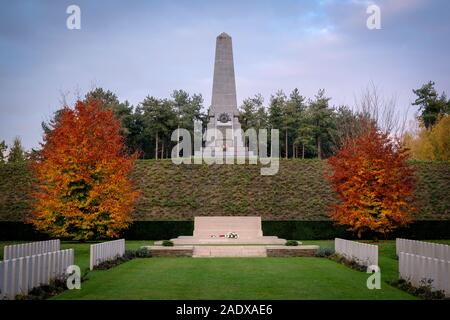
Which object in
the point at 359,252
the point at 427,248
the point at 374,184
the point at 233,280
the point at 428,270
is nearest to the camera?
the point at 428,270

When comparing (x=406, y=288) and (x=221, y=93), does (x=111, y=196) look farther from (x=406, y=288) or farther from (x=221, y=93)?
(x=221, y=93)

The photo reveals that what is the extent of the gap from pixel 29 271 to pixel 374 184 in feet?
62.1

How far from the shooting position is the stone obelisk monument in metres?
42.1

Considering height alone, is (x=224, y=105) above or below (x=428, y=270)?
above

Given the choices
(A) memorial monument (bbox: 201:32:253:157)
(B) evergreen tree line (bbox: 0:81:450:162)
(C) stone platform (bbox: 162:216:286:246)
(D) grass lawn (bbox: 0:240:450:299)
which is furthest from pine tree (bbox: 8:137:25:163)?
(D) grass lawn (bbox: 0:240:450:299)

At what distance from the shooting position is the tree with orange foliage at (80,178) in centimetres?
2252

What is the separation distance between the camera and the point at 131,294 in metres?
11.0

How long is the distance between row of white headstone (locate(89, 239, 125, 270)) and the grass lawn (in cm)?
58

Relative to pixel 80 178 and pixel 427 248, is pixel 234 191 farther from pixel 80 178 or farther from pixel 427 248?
pixel 427 248

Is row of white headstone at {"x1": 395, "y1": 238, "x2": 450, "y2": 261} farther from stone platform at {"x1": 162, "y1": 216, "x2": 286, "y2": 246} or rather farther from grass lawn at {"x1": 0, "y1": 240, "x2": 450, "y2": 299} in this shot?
stone platform at {"x1": 162, "y1": 216, "x2": 286, "y2": 246}

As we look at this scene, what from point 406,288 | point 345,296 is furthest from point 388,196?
point 345,296

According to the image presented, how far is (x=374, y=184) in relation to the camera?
25.0m

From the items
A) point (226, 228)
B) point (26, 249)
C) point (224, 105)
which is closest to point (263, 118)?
point (224, 105)
